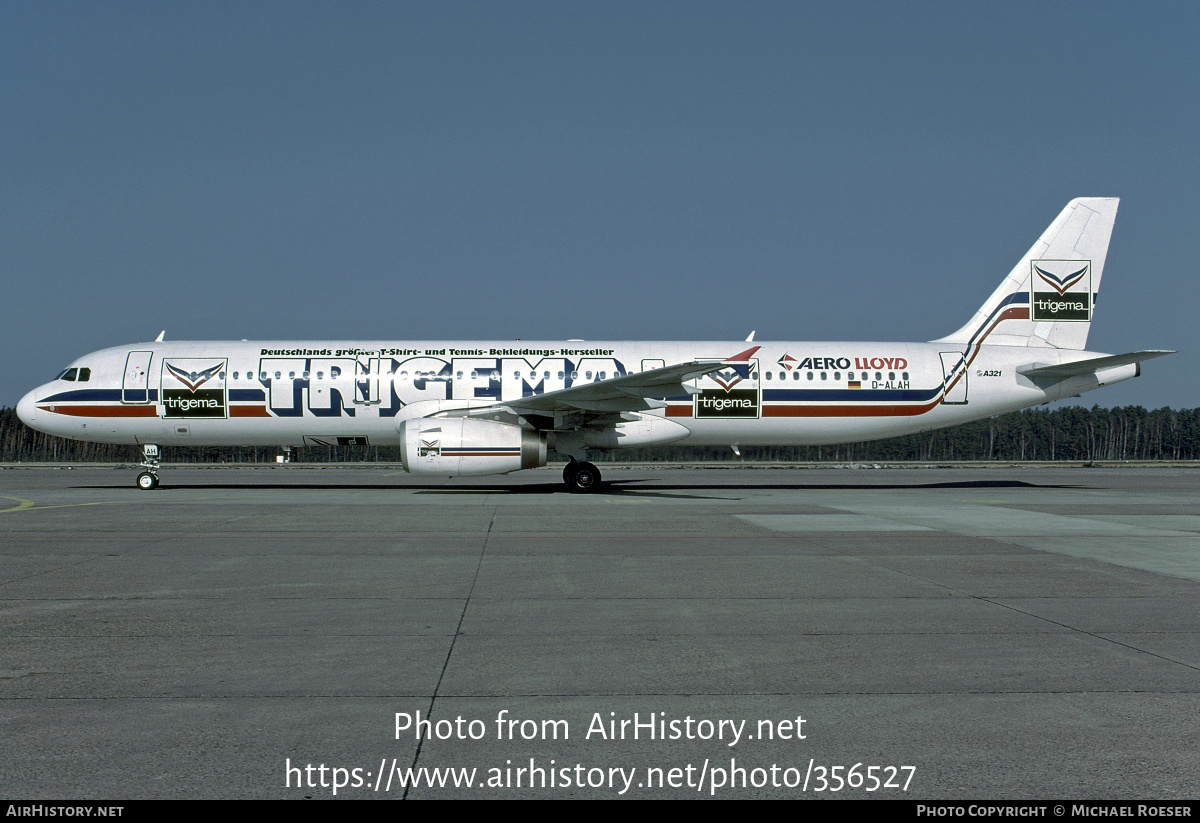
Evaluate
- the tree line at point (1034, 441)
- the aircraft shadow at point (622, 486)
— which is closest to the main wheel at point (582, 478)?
the aircraft shadow at point (622, 486)

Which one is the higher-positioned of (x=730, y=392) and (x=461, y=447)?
(x=730, y=392)

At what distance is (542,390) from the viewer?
80.4ft

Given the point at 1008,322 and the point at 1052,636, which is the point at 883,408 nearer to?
the point at 1008,322

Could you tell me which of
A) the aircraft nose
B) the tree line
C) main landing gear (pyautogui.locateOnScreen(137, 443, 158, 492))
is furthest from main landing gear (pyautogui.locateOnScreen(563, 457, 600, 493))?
the tree line

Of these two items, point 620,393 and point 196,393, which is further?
point 196,393

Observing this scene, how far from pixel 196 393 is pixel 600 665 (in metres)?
21.4

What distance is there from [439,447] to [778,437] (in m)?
9.50

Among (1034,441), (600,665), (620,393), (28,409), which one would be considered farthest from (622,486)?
(1034,441)

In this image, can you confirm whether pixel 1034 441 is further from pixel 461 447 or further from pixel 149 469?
pixel 149 469

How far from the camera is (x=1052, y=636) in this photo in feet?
21.7

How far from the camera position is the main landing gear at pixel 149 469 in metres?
24.4

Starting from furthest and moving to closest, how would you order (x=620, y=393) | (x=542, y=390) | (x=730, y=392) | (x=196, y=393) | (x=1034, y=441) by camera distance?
1. (x=1034, y=441)
2. (x=730, y=392)
3. (x=542, y=390)
4. (x=196, y=393)
5. (x=620, y=393)

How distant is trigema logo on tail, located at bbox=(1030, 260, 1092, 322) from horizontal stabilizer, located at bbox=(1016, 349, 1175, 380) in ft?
6.70

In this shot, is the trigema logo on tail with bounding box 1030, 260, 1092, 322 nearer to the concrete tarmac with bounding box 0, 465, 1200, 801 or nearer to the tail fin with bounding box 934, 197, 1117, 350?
the tail fin with bounding box 934, 197, 1117, 350
